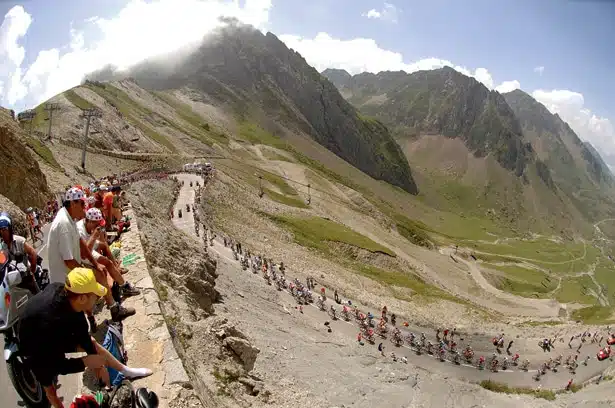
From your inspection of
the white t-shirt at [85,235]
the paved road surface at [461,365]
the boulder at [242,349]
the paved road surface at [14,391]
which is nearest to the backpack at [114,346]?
the paved road surface at [14,391]

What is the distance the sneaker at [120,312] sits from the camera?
395 inches

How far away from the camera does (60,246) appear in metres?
8.63

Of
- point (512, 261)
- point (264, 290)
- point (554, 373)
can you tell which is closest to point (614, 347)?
point (554, 373)

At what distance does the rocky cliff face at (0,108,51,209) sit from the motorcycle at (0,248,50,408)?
28.2 m

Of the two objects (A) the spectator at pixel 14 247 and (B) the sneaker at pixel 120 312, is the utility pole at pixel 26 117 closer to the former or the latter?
(A) the spectator at pixel 14 247

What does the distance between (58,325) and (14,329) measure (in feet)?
7.89

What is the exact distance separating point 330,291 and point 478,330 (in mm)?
19493

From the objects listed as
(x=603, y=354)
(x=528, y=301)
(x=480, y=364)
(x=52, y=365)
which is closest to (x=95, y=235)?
(x=52, y=365)

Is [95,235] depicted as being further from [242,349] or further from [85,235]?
[242,349]

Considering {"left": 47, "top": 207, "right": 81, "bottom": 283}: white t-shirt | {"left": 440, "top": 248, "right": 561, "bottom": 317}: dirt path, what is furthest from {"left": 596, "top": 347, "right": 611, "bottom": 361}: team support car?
{"left": 47, "top": 207, "right": 81, "bottom": 283}: white t-shirt

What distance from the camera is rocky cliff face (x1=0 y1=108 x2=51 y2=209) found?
32.4 meters

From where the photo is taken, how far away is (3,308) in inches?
313

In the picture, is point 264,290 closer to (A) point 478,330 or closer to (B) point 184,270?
(B) point 184,270

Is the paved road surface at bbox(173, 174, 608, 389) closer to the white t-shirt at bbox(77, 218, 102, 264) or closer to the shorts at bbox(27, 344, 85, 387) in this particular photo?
the white t-shirt at bbox(77, 218, 102, 264)
